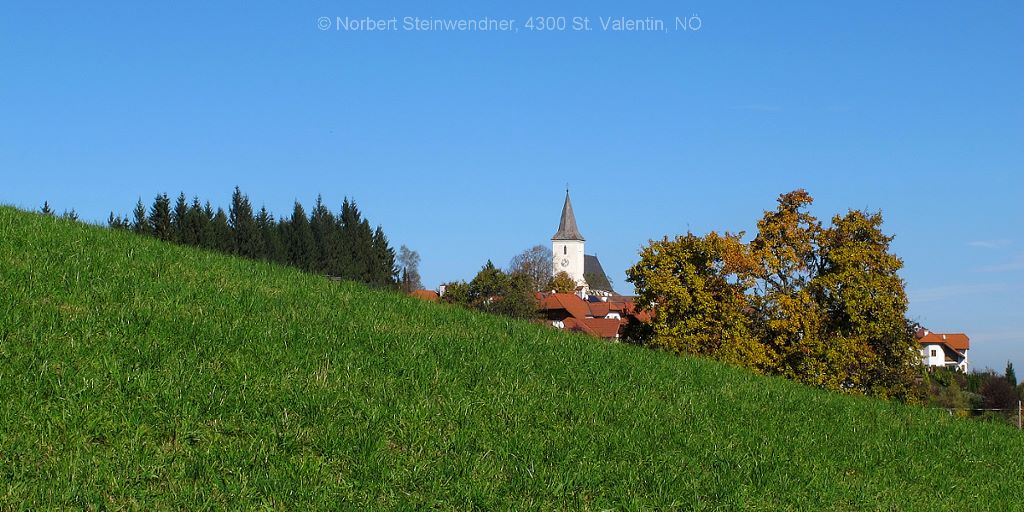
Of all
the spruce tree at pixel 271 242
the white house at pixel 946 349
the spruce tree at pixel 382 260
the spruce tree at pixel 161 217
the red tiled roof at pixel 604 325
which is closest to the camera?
the spruce tree at pixel 161 217

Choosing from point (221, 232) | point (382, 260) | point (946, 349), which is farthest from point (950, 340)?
point (221, 232)

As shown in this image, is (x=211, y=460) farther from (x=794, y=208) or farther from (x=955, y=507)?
(x=794, y=208)

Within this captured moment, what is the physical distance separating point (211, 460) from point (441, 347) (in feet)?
15.1

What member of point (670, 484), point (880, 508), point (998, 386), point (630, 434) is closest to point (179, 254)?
point (630, 434)

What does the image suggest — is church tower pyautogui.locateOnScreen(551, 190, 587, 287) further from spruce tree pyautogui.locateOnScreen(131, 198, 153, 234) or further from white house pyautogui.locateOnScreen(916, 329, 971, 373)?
spruce tree pyautogui.locateOnScreen(131, 198, 153, 234)

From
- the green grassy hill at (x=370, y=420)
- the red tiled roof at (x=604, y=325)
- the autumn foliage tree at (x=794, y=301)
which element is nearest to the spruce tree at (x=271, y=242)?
the red tiled roof at (x=604, y=325)

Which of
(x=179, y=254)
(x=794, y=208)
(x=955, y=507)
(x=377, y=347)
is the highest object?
(x=794, y=208)

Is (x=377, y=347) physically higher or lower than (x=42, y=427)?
higher

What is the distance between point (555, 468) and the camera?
8.33 meters

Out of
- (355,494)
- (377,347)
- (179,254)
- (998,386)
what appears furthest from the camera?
(998,386)

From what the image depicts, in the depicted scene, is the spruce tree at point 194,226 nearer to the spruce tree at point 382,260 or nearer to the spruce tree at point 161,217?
the spruce tree at point 161,217

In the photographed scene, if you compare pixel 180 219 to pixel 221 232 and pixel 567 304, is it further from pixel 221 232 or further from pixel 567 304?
pixel 567 304

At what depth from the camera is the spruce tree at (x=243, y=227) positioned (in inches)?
3516

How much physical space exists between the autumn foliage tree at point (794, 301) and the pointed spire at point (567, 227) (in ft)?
469
